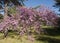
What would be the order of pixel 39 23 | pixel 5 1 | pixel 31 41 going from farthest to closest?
pixel 5 1 → pixel 39 23 → pixel 31 41

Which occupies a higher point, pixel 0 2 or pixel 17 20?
pixel 0 2

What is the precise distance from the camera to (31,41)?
22844mm

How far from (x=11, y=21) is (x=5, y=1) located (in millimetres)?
6444

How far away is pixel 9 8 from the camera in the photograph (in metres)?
31.8

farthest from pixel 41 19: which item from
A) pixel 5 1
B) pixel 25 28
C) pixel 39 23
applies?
pixel 5 1

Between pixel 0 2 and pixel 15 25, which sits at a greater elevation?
pixel 0 2

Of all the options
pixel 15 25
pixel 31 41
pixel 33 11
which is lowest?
pixel 31 41

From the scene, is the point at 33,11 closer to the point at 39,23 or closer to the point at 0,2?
the point at 39,23

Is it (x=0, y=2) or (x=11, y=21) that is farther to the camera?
(x=0, y=2)

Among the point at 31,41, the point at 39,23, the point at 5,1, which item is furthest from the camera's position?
the point at 5,1

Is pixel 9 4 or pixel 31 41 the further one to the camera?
pixel 9 4

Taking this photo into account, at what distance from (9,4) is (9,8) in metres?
0.80

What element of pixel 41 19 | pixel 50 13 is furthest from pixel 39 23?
pixel 50 13

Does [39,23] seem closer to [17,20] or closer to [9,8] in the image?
[17,20]
